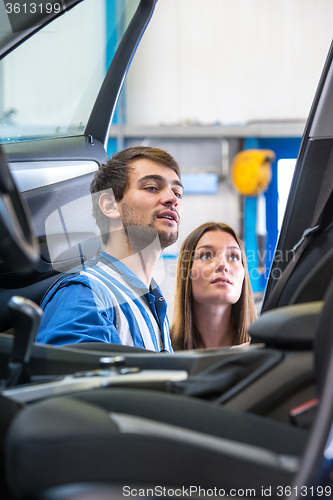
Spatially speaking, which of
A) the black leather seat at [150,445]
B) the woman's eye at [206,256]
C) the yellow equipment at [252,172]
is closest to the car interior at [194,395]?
the black leather seat at [150,445]

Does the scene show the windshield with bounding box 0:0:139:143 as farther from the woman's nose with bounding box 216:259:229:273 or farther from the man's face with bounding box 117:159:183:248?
the woman's nose with bounding box 216:259:229:273

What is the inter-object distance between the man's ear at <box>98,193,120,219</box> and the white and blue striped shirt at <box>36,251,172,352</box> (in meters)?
0.09

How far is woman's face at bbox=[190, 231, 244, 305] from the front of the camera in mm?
907

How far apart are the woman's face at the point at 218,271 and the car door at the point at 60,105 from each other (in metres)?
0.26

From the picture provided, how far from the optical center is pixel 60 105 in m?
1.38

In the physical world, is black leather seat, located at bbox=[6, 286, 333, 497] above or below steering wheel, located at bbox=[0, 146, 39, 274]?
below

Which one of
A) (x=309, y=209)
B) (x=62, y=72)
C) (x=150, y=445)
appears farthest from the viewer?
(x=62, y=72)

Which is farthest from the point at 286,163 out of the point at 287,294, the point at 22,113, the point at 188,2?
the point at 22,113

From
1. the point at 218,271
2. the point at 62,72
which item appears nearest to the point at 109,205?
the point at 218,271

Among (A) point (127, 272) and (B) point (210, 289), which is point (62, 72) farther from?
(B) point (210, 289)

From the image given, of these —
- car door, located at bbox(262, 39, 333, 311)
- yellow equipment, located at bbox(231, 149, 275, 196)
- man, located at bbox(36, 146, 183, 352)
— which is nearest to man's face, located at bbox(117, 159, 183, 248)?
man, located at bbox(36, 146, 183, 352)

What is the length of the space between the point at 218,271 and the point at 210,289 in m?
0.04

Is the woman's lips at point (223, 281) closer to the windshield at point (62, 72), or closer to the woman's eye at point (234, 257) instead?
the woman's eye at point (234, 257)

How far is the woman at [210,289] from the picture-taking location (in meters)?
0.88
